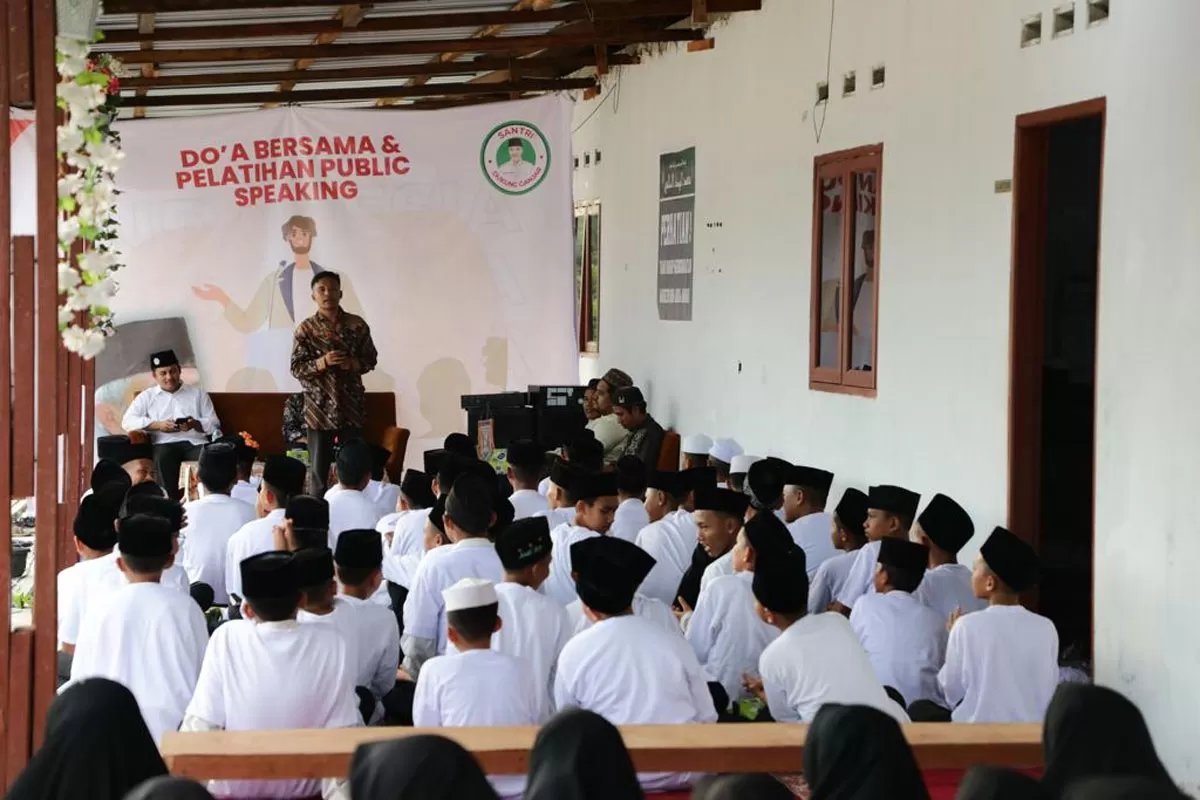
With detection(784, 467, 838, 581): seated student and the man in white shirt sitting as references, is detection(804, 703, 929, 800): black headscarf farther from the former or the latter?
the man in white shirt sitting

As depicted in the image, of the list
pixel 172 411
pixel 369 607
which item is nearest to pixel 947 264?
pixel 369 607

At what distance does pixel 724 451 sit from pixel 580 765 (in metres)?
6.37

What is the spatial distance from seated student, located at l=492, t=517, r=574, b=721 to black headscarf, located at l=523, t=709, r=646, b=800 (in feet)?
6.32

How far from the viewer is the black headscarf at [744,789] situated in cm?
282

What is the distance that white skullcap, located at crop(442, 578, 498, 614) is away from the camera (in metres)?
4.63

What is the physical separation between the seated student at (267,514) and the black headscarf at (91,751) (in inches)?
122

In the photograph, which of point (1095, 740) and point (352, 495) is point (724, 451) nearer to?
point (352, 495)

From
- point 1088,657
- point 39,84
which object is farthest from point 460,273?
point 39,84

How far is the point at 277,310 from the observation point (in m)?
11.7

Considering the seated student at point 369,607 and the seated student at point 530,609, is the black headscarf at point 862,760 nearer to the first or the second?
the seated student at point 530,609

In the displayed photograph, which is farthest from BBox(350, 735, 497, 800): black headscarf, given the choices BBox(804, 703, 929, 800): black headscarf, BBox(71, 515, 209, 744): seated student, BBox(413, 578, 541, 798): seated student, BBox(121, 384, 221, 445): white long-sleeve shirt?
BBox(121, 384, 221, 445): white long-sleeve shirt

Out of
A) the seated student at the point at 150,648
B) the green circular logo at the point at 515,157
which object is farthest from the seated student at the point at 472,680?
the green circular logo at the point at 515,157

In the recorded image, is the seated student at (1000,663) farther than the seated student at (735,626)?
No

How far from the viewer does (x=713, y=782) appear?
2939 mm
